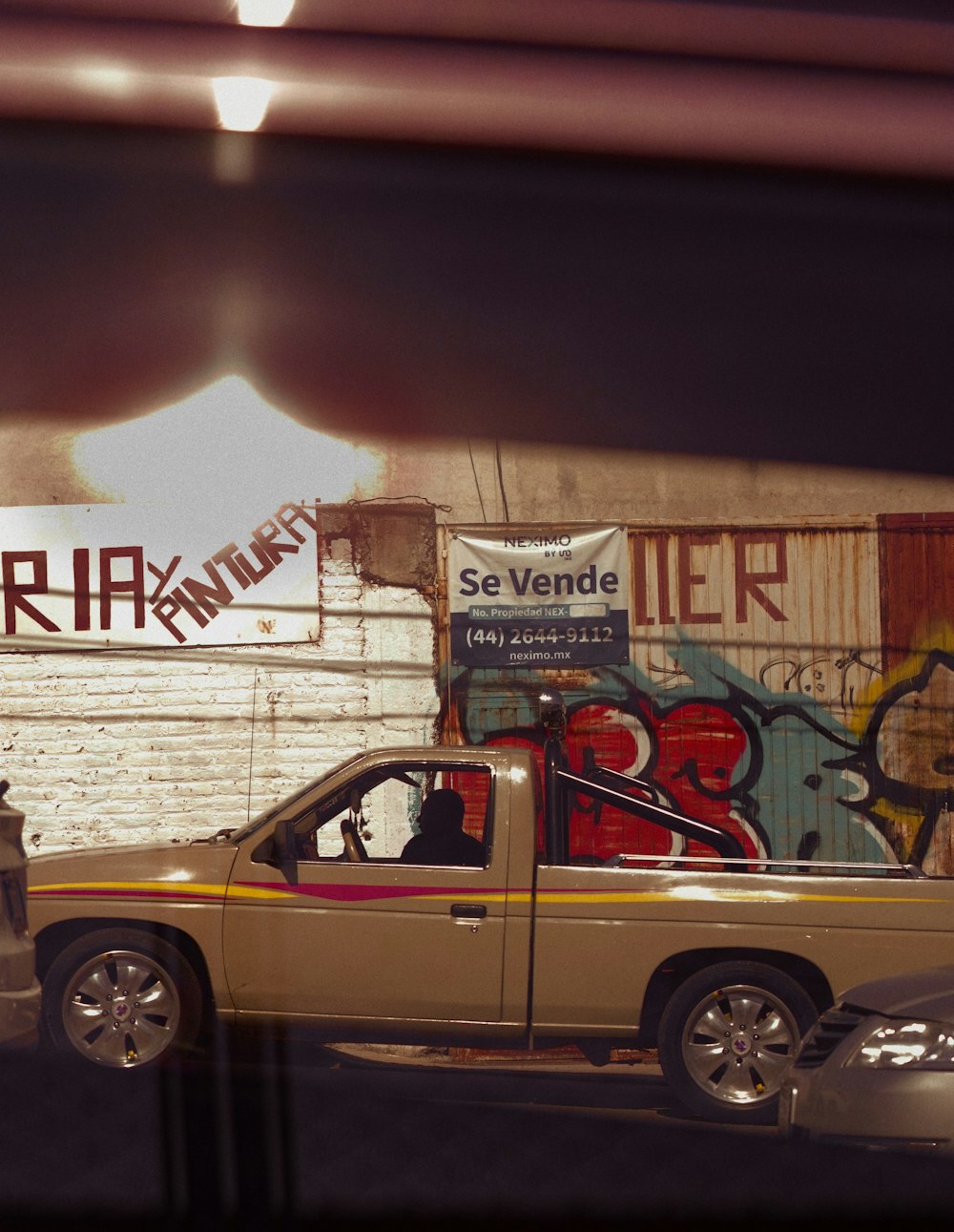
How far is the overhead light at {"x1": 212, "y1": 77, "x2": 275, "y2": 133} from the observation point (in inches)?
462

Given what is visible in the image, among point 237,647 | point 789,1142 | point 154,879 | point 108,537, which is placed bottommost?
point 789,1142

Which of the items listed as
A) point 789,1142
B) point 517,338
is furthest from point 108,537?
point 789,1142

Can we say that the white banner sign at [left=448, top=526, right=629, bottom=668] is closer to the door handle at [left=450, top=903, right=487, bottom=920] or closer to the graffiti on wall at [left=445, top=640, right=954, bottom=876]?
the graffiti on wall at [left=445, top=640, right=954, bottom=876]

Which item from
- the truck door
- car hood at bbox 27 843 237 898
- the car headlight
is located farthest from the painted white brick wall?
the car headlight

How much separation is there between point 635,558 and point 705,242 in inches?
120

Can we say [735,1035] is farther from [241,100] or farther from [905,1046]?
[241,100]

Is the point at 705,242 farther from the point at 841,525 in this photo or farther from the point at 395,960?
the point at 395,960

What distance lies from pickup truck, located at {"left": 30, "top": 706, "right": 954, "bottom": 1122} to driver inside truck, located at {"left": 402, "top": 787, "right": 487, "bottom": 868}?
9 centimetres

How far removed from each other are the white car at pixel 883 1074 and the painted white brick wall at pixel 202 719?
7.94 metres

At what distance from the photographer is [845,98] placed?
38.8 feet

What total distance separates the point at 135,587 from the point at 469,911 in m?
6.92


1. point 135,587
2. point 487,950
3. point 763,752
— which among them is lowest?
point 487,950

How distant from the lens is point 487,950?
24.4 ft

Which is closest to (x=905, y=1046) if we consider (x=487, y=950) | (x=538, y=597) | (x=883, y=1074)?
(x=883, y=1074)
